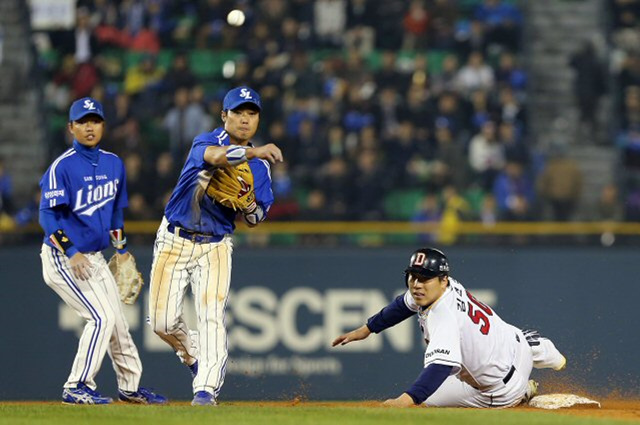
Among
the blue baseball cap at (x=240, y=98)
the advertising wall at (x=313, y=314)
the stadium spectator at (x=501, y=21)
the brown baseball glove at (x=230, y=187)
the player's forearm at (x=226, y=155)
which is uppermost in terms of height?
the stadium spectator at (x=501, y=21)

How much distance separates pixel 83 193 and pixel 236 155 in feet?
5.04

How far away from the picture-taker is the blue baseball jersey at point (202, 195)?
870cm

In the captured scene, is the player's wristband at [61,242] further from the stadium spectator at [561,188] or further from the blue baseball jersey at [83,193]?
the stadium spectator at [561,188]

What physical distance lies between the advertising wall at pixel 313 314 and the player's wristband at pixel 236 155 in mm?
4873

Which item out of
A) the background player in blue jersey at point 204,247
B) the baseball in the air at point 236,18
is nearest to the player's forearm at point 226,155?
the background player in blue jersey at point 204,247

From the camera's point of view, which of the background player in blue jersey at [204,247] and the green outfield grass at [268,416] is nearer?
the green outfield grass at [268,416]

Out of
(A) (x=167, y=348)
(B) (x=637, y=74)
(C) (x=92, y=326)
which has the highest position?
(B) (x=637, y=74)

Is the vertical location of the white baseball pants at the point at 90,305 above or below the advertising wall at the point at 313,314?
above

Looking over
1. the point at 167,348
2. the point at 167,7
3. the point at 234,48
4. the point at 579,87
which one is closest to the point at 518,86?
the point at 579,87

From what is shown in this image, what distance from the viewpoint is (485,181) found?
52.7ft

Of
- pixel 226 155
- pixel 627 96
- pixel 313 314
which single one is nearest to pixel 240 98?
pixel 226 155

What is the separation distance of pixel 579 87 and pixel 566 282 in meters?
5.32

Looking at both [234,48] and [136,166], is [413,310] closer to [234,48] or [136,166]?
[136,166]

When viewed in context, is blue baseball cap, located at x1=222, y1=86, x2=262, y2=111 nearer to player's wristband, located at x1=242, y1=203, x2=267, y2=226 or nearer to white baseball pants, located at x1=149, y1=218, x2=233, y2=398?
player's wristband, located at x1=242, y1=203, x2=267, y2=226
